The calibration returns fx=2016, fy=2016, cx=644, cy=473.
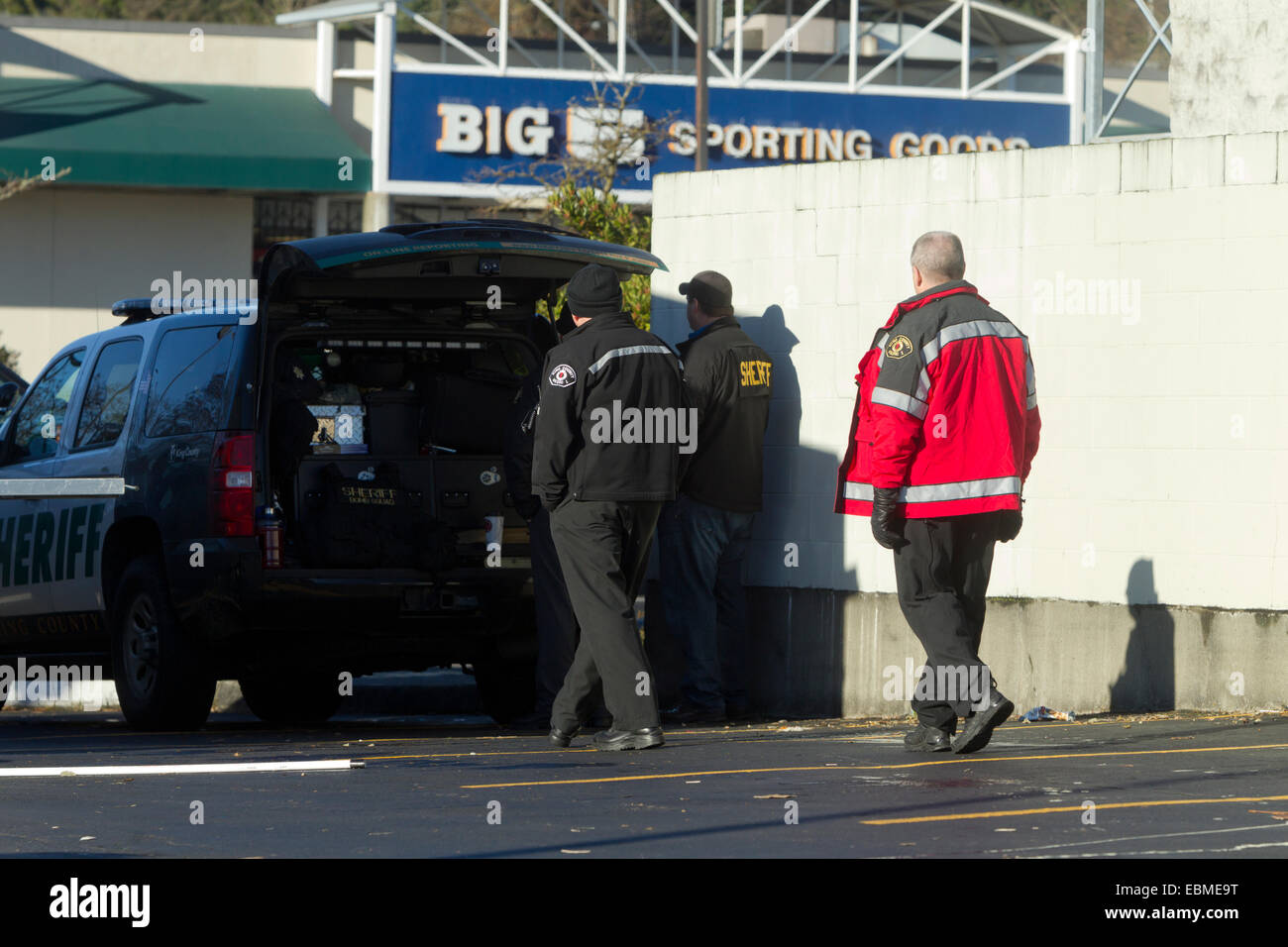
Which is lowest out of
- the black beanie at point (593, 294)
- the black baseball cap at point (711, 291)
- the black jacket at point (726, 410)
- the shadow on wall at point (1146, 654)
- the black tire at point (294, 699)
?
the black tire at point (294, 699)

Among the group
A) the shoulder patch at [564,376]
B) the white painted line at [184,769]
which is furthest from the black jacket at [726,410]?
the white painted line at [184,769]

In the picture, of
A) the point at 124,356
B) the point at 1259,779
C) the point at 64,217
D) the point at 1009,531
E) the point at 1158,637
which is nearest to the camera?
the point at 1259,779

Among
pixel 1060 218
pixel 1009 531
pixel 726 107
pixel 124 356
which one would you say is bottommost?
pixel 1009 531

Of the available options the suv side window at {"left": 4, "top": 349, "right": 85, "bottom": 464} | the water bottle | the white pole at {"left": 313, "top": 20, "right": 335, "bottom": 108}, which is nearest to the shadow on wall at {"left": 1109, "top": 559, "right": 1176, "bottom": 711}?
the water bottle

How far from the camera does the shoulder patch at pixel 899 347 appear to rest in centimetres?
735

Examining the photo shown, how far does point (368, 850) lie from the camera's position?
17.2ft

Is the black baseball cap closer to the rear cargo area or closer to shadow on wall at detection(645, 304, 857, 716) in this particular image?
shadow on wall at detection(645, 304, 857, 716)

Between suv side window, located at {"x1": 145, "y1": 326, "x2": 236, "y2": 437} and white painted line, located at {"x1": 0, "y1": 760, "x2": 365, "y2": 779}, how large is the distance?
192 centimetres

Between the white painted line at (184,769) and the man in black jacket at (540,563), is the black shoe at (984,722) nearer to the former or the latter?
the man in black jacket at (540,563)

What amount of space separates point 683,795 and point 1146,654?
10.0 feet

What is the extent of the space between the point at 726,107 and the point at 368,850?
2442 cm

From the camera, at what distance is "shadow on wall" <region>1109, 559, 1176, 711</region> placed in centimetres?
856

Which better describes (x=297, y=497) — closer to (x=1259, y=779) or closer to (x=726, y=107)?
(x=1259, y=779)

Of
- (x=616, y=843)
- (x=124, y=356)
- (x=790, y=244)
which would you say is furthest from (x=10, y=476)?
(x=616, y=843)
